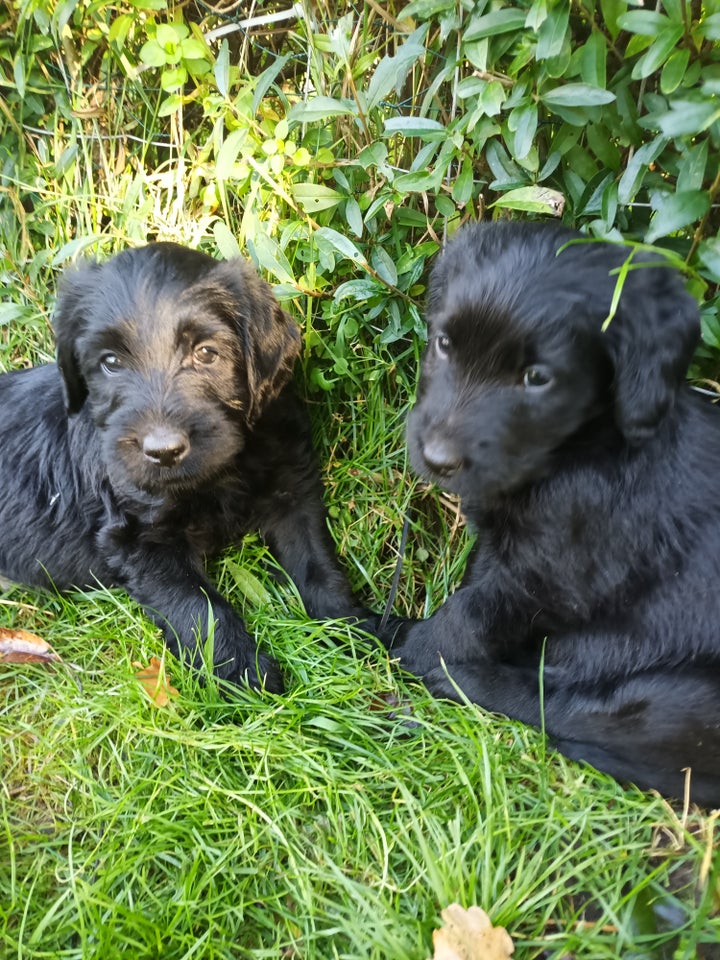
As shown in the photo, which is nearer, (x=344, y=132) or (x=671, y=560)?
(x=671, y=560)

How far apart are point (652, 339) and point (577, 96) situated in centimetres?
60

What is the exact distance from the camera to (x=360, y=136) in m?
2.05

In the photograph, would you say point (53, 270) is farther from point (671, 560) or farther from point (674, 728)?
point (674, 728)

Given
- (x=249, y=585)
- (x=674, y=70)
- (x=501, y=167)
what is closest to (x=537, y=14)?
(x=674, y=70)

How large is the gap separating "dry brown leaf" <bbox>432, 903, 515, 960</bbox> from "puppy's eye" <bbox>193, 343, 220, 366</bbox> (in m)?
1.47

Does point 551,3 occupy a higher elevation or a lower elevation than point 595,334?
higher

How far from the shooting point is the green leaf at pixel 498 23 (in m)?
1.50

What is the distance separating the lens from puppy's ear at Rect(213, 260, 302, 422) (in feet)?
6.51

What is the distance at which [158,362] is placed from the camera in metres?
1.87

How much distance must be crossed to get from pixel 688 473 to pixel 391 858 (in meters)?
1.11

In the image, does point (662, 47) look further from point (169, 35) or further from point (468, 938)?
point (468, 938)

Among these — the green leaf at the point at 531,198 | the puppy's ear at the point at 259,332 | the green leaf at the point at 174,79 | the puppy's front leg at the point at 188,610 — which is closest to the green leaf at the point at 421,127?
the green leaf at the point at 531,198

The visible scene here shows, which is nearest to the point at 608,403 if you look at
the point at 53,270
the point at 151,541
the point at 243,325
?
the point at 243,325

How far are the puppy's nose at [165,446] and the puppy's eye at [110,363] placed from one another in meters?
0.28
